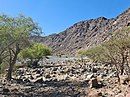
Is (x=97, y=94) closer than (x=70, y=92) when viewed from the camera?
Yes

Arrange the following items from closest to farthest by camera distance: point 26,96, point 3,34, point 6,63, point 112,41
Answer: point 26,96 < point 3,34 < point 112,41 < point 6,63

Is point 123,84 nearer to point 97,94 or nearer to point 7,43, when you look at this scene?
point 97,94

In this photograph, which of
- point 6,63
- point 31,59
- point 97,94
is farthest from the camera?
point 31,59

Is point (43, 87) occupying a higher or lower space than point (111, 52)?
lower

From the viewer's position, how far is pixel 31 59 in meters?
97.7

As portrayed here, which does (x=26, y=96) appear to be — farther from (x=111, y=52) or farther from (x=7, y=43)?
(x=111, y=52)

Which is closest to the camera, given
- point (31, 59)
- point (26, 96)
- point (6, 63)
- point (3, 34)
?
point (26, 96)

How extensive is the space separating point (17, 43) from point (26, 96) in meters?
11.3

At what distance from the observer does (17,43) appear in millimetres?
44250

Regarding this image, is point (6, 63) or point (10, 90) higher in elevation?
point (6, 63)

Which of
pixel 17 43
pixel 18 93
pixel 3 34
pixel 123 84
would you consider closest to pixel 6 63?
pixel 17 43

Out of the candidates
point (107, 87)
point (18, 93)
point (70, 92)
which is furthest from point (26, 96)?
point (107, 87)

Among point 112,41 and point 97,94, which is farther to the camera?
point 112,41

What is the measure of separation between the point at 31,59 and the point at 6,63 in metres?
44.5
